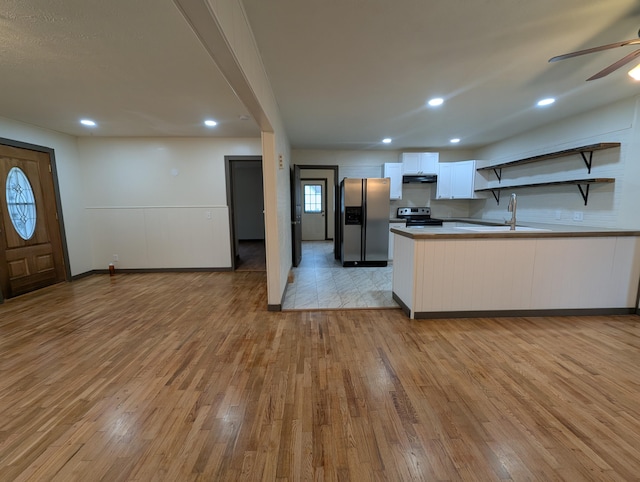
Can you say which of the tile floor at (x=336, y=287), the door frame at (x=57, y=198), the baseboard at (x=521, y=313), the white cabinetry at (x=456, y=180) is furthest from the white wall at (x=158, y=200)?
the white cabinetry at (x=456, y=180)

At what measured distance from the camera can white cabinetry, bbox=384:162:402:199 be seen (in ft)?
17.8

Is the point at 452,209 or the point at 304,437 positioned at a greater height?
the point at 452,209

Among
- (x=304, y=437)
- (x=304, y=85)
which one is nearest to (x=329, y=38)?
(x=304, y=85)

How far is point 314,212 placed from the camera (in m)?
8.54

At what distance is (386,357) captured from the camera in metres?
2.10

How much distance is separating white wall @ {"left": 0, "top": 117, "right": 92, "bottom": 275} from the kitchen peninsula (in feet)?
17.3

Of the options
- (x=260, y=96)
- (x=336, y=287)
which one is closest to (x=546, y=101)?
(x=260, y=96)

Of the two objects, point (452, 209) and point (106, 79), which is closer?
point (106, 79)

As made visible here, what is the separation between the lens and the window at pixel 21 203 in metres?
3.55

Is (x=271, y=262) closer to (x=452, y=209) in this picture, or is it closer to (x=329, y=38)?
(x=329, y=38)

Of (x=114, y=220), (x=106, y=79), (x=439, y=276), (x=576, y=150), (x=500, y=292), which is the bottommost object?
(x=500, y=292)

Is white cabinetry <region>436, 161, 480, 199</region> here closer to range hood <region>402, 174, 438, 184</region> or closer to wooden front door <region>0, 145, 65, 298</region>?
range hood <region>402, 174, 438, 184</region>

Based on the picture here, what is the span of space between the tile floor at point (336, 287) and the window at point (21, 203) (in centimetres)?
382

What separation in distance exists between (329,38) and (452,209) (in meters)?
4.99
